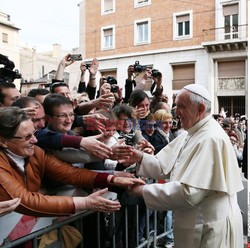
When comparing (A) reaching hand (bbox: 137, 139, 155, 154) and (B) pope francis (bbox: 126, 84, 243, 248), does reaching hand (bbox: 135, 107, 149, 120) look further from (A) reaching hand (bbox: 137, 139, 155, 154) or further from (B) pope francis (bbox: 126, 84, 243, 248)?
(B) pope francis (bbox: 126, 84, 243, 248)

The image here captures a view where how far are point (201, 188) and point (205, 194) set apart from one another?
80mm

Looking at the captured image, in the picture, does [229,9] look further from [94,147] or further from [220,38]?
[94,147]

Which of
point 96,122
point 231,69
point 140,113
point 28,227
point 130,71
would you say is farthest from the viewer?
point 231,69

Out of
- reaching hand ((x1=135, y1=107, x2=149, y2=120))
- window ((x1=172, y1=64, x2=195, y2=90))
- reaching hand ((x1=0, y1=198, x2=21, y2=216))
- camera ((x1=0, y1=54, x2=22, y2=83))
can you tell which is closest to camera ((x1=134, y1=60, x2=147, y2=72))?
reaching hand ((x1=135, y1=107, x2=149, y2=120))

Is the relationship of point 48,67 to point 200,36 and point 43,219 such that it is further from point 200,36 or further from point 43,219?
point 43,219

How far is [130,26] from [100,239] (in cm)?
842

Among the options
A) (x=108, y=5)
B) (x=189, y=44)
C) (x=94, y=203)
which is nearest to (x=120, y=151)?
(x=94, y=203)

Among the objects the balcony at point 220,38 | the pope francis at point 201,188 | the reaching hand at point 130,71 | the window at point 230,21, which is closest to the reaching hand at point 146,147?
the pope francis at point 201,188

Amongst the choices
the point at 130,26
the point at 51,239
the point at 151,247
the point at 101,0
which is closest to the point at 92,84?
the point at 151,247

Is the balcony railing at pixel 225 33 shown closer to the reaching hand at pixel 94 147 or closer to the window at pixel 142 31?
the window at pixel 142 31

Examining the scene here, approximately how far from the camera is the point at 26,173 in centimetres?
163

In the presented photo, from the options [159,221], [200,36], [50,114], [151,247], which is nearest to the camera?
[50,114]

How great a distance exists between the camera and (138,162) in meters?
2.38

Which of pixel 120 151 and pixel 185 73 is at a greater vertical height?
pixel 185 73
